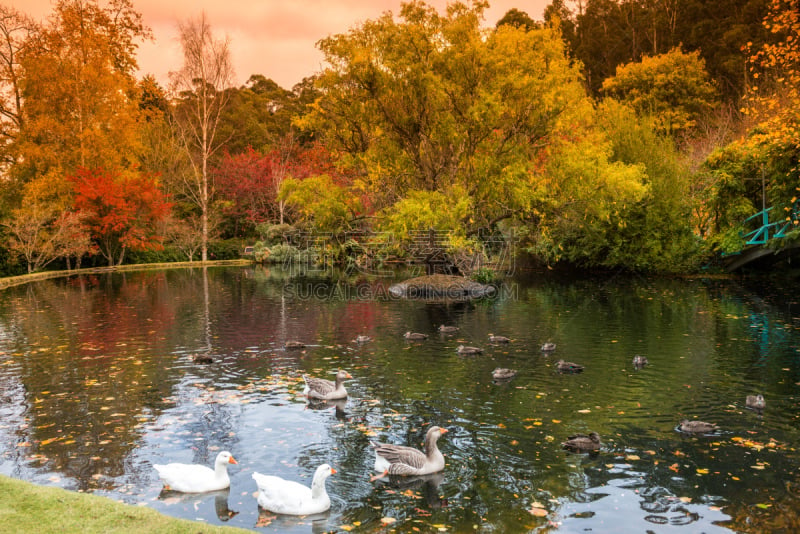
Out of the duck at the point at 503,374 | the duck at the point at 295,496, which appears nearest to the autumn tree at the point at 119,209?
the duck at the point at 503,374

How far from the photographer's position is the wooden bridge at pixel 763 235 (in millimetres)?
31078

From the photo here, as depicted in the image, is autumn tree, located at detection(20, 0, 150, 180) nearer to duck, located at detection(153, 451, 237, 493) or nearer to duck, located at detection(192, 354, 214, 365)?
duck, located at detection(192, 354, 214, 365)

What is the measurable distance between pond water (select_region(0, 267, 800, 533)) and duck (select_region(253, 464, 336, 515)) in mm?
168

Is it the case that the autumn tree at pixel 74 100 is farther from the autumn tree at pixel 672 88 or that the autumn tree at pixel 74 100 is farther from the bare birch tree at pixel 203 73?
the autumn tree at pixel 672 88

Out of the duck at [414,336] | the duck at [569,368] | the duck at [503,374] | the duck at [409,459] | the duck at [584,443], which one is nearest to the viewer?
the duck at [409,459]

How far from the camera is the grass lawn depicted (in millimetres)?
6883

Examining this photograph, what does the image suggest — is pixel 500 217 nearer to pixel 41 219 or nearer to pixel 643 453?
pixel 643 453

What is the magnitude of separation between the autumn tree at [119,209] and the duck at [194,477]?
137 feet

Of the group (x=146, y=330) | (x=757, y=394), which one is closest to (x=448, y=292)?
(x=146, y=330)

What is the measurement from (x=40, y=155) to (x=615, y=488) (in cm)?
5046

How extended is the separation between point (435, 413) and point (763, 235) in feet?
99.2

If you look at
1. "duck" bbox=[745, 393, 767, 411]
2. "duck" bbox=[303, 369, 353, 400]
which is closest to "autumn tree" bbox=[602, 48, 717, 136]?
"duck" bbox=[745, 393, 767, 411]

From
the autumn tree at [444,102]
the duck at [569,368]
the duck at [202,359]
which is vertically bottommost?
the duck at [569,368]

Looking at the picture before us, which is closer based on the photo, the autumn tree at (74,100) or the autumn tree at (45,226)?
the autumn tree at (45,226)
